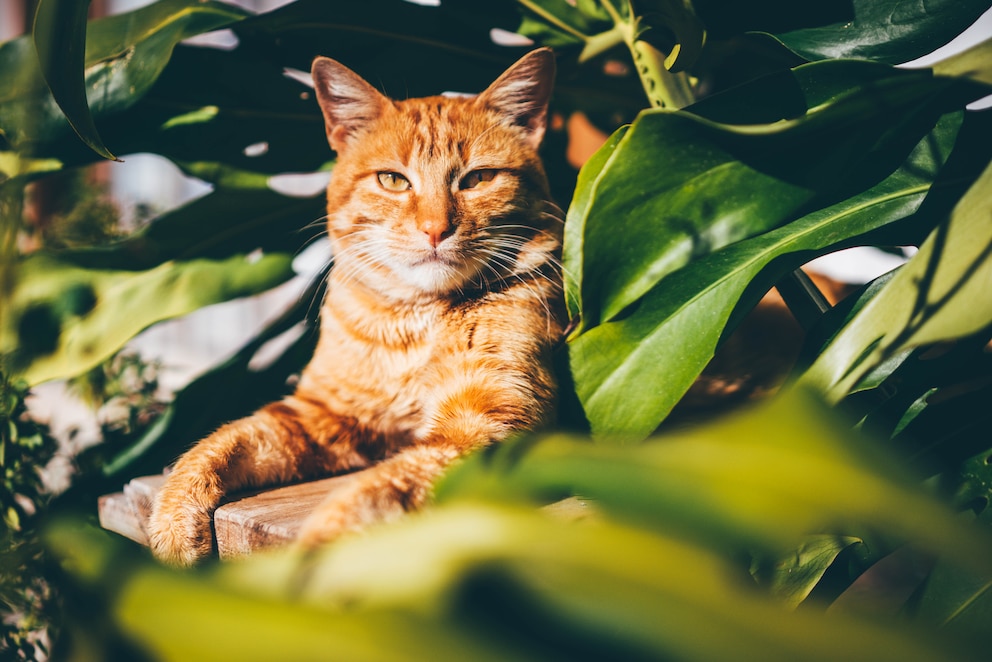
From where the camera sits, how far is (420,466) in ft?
1.97

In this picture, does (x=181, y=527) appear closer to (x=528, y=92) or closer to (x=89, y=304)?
(x=89, y=304)

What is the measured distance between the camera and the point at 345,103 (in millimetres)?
816

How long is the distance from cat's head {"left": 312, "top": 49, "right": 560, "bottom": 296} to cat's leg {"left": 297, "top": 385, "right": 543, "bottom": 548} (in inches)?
6.6

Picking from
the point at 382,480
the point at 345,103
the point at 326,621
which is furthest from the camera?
the point at 345,103

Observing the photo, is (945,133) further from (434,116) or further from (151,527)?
(151,527)

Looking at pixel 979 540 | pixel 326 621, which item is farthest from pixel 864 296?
pixel 326 621

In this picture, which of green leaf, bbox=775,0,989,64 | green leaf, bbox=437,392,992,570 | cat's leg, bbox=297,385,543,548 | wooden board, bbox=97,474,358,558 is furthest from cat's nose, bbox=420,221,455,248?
green leaf, bbox=437,392,992,570

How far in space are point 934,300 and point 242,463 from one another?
67cm

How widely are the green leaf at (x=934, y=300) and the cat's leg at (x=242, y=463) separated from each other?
0.56 metres

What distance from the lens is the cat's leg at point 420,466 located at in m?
0.50

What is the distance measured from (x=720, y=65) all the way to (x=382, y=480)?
2.64ft

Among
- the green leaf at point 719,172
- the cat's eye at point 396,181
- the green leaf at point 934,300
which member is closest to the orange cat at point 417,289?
the cat's eye at point 396,181

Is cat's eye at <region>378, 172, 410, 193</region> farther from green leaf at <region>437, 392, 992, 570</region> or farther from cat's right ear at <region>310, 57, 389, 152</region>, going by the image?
green leaf at <region>437, 392, 992, 570</region>

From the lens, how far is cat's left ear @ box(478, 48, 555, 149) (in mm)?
754
